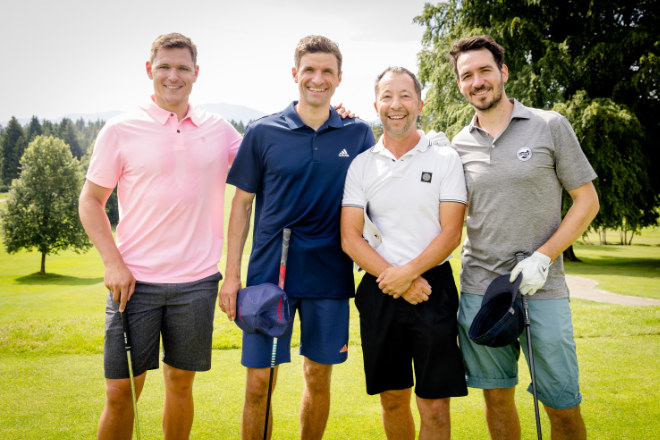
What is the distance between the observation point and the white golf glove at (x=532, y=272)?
2514mm

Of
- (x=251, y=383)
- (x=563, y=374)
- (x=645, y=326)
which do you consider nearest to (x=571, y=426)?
(x=563, y=374)

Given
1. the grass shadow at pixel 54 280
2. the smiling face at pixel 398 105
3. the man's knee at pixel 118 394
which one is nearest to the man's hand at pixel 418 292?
the smiling face at pixel 398 105

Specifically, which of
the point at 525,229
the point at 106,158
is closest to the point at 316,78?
the point at 106,158

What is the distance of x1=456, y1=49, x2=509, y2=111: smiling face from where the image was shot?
2836mm

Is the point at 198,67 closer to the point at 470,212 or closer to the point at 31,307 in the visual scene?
the point at 470,212

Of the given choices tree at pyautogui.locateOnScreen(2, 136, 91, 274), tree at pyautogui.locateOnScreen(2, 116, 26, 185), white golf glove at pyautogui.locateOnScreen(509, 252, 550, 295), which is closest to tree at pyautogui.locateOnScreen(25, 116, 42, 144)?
tree at pyautogui.locateOnScreen(2, 116, 26, 185)

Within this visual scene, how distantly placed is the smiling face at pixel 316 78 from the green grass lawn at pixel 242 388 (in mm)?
2242

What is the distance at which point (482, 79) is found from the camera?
9.34 feet

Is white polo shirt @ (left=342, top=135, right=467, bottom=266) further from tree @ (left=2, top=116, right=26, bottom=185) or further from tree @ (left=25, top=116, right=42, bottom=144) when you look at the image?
tree @ (left=25, top=116, right=42, bottom=144)

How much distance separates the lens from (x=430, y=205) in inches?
104

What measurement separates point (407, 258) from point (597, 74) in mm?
16662

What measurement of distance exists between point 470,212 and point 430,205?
0.34m

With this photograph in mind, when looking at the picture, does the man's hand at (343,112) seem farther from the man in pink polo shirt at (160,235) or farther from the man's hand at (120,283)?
the man's hand at (120,283)

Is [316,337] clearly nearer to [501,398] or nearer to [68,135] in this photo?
[501,398]
